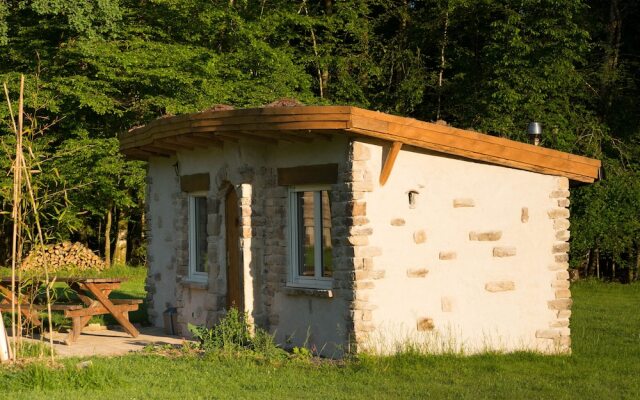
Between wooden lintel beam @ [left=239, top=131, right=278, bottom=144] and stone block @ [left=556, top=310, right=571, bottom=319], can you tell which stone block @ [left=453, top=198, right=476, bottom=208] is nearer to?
→ stone block @ [left=556, top=310, right=571, bottom=319]

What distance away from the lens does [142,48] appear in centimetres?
2609

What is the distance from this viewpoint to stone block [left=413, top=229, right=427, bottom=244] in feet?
38.0

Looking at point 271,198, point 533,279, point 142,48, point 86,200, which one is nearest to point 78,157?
point 86,200

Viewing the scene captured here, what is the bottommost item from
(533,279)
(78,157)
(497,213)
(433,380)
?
(433,380)

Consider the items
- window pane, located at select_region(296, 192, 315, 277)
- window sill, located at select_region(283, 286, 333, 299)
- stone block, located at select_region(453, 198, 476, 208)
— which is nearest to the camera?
window sill, located at select_region(283, 286, 333, 299)

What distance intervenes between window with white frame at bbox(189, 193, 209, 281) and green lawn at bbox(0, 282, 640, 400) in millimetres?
2904

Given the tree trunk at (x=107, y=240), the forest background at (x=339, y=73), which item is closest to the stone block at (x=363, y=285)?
the forest background at (x=339, y=73)

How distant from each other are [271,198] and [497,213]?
274 centimetres

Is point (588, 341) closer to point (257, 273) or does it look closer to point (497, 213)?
point (497, 213)

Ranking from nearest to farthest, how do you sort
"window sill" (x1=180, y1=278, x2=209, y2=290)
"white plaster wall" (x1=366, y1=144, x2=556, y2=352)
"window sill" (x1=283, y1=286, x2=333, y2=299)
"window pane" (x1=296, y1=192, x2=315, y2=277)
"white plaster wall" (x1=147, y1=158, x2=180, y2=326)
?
"white plaster wall" (x1=366, y1=144, x2=556, y2=352)
"window sill" (x1=283, y1=286, x2=333, y2=299)
"window pane" (x1=296, y1=192, x2=315, y2=277)
"window sill" (x1=180, y1=278, x2=209, y2=290)
"white plaster wall" (x1=147, y1=158, x2=180, y2=326)

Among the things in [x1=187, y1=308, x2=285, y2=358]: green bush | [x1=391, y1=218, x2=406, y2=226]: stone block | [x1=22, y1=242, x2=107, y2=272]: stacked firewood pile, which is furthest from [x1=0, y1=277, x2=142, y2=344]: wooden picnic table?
[x1=22, y1=242, x2=107, y2=272]: stacked firewood pile

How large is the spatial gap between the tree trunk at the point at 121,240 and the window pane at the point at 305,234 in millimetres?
17284

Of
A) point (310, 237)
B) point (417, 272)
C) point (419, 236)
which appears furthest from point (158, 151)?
point (417, 272)

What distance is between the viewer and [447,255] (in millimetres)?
11812
